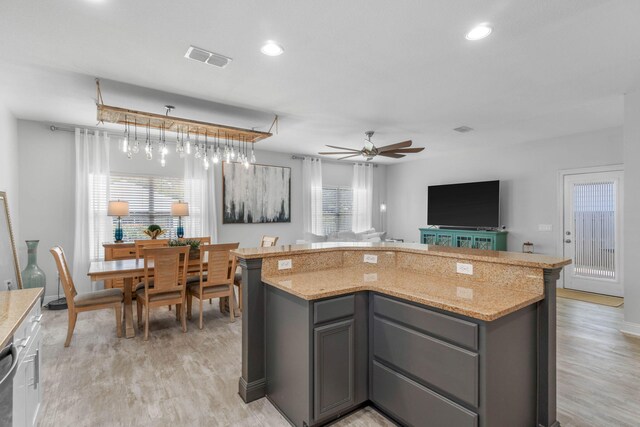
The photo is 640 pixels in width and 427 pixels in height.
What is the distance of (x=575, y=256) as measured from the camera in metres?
5.71

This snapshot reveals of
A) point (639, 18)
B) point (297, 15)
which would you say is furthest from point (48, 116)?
point (639, 18)

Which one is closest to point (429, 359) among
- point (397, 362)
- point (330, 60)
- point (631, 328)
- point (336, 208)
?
point (397, 362)

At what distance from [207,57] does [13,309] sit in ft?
7.21

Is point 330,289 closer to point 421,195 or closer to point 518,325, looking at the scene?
point 518,325

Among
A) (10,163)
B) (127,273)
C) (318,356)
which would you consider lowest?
(318,356)

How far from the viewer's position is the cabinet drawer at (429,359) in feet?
5.57

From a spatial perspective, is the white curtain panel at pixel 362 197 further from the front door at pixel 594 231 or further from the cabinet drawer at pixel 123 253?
the cabinet drawer at pixel 123 253

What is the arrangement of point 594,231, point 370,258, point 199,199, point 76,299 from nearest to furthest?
point 370,258 → point 76,299 → point 594,231 → point 199,199

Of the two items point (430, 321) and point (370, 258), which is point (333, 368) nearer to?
point (430, 321)

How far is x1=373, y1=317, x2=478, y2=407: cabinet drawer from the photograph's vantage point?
1.70m

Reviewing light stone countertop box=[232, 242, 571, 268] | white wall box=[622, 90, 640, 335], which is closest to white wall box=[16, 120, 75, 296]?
light stone countertop box=[232, 242, 571, 268]

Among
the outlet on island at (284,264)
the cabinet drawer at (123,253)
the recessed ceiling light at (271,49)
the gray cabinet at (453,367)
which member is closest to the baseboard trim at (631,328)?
the gray cabinet at (453,367)

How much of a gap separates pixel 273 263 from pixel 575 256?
5.81 meters

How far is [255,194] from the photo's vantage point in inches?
268
